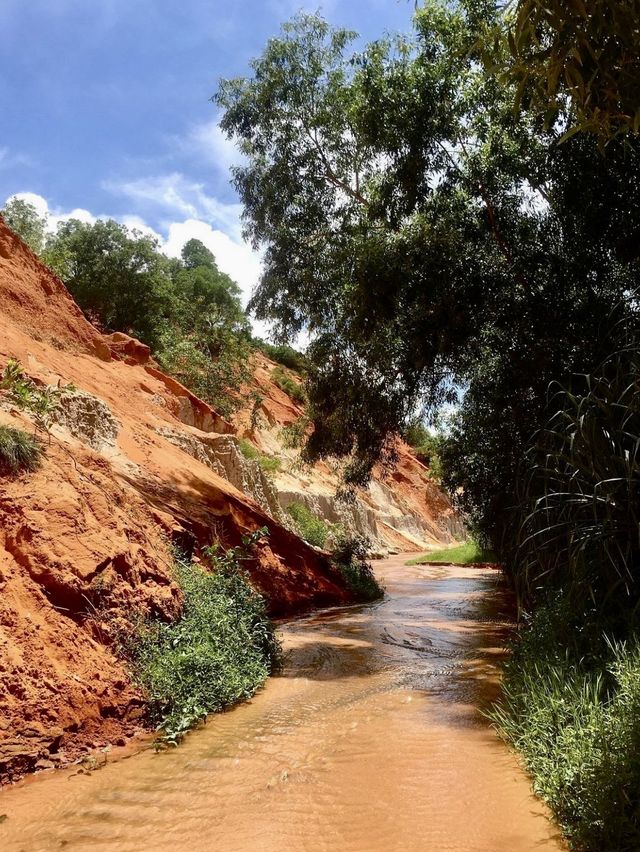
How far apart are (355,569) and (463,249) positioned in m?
9.41

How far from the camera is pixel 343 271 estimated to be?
32.1 feet

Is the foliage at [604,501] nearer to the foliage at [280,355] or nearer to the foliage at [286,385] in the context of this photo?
the foliage at [286,385]

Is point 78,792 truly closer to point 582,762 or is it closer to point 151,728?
point 151,728

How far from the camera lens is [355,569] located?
15516 millimetres

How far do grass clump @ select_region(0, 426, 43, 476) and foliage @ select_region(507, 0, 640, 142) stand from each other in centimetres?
531

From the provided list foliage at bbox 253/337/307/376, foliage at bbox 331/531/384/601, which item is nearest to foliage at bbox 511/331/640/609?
foliage at bbox 331/531/384/601

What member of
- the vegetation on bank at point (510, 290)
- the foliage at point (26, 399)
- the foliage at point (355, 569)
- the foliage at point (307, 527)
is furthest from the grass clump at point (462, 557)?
the foliage at point (26, 399)

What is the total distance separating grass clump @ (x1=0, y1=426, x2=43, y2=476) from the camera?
5.88 m

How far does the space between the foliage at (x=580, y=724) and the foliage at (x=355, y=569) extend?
9.55m

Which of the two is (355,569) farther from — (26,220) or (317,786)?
(26,220)

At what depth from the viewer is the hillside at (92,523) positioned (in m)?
4.55

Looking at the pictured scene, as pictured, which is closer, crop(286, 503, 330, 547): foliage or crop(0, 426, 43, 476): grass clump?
crop(0, 426, 43, 476): grass clump

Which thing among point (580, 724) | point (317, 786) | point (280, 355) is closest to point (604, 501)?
point (580, 724)

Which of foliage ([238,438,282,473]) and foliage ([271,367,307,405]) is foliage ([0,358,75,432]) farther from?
foliage ([271,367,307,405])
